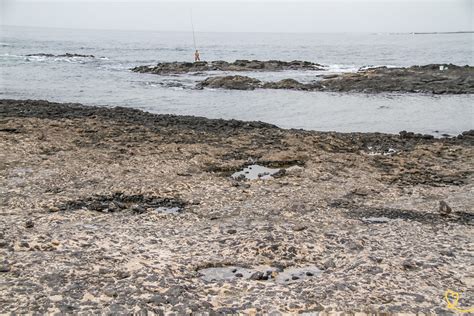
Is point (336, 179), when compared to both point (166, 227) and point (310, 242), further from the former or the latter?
point (166, 227)

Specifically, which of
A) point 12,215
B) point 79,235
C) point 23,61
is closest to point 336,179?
point 79,235

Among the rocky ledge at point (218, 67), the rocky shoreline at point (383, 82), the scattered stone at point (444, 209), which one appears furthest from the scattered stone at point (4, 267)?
the rocky ledge at point (218, 67)

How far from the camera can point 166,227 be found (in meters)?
8.80

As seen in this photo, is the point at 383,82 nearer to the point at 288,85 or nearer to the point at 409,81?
the point at 409,81

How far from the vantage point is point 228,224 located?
902 centimetres

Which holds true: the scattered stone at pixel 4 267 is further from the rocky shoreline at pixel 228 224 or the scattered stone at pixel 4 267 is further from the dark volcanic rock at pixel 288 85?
the dark volcanic rock at pixel 288 85

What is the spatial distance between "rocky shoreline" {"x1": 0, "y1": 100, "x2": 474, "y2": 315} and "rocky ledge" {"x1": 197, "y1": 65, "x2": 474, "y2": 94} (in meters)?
18.8

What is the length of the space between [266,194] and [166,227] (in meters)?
2.99
